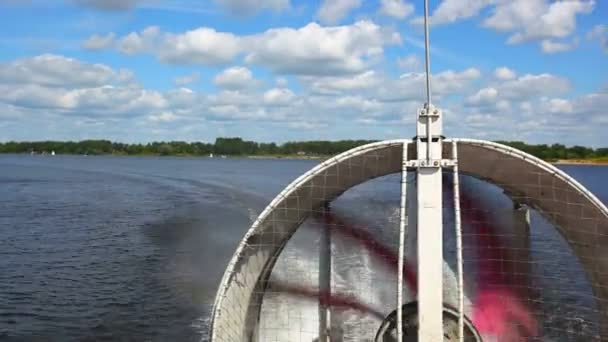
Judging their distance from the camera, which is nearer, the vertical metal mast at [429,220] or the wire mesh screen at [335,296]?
the vertical metal mast at [429,220]

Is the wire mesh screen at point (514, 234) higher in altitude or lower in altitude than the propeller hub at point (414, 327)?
higher

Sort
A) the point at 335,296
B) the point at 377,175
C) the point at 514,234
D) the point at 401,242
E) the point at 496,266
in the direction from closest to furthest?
the point at 401,242 → the point at 377,175 → the point at 496,266 → the point at 514,234 → the point at 335,296

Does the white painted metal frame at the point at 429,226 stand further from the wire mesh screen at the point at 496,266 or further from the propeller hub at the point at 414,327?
the wire mesh screen at the point at 496,266

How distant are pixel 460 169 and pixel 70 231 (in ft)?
58.8

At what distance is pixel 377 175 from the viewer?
730 centimetres

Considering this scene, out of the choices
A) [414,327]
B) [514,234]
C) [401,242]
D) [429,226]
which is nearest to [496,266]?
[514,234]

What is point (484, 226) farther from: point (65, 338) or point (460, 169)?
point (65, 338)

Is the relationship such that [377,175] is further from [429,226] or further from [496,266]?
[496,266]

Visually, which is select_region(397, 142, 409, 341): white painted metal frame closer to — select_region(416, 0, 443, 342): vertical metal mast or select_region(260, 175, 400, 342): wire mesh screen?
select_region(416, 0, 443, 342): vertical metal mast

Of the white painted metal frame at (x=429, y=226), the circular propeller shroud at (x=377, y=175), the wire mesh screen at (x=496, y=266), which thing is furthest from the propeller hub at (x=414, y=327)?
the circular propeller shroud at (x=377, y=175)

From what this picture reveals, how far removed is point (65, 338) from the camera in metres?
11.4

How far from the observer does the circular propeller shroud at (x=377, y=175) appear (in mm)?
6727

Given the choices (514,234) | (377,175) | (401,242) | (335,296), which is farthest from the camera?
(335,296)

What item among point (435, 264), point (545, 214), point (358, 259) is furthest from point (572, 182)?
point (358, 259)
